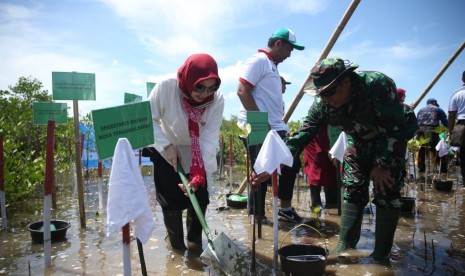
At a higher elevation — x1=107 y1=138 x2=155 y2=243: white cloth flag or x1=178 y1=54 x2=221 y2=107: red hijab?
x1=178 y1=54 x2=221 y2=107: red hijab

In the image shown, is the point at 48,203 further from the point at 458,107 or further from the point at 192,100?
the point at 458,107

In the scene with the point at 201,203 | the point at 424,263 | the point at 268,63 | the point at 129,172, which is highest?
the point at 268,63

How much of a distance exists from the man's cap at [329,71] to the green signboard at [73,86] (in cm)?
295

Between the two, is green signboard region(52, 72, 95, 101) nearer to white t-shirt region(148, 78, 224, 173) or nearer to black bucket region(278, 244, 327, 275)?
white t-shirt region(148, 78, 224, 173)

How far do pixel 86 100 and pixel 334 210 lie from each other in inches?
163

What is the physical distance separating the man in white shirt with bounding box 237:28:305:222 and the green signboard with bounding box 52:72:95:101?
1950 millimetres

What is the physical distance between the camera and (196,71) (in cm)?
299

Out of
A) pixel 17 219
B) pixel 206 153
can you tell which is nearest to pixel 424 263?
pixel 206 153

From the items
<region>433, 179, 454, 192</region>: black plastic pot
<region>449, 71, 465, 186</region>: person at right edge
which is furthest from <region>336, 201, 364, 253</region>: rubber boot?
<region>449, 71, 465, 186</region>: person at right edge

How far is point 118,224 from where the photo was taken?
185 cm

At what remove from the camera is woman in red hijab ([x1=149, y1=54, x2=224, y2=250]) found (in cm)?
307

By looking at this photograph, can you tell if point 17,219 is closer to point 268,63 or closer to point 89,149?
point 89,149

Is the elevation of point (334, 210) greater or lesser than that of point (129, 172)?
lesser

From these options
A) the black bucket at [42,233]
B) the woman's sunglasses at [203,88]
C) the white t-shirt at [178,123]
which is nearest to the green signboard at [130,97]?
the white t-shirt at [178,123]
